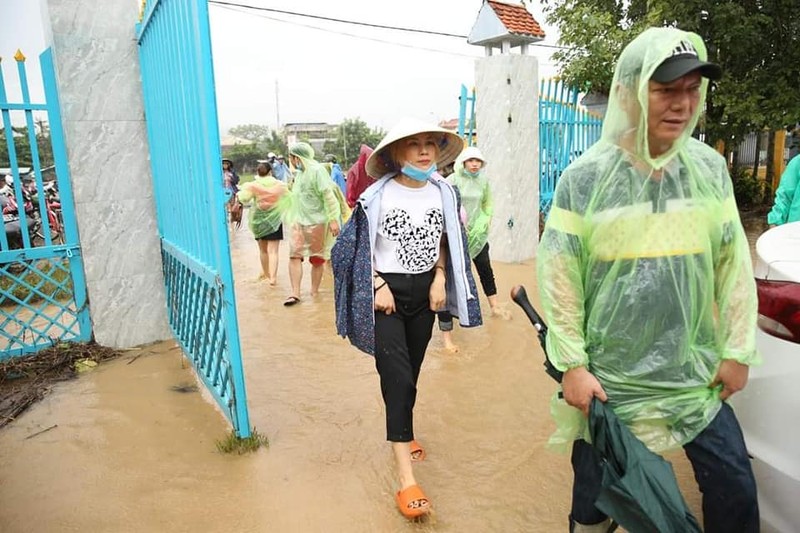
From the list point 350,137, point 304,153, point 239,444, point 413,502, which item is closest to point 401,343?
point 413,502

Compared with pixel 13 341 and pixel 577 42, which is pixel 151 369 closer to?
pixel 13 341

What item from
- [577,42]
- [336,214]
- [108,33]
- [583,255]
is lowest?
[336,214]

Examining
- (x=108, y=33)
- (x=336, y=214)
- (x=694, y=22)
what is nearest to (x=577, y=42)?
(x=694, y=22)

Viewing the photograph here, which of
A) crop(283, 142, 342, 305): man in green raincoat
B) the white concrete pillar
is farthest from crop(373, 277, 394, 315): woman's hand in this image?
the white concrete pillar

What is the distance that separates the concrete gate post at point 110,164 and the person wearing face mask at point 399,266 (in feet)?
8.17

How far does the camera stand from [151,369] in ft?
13.8

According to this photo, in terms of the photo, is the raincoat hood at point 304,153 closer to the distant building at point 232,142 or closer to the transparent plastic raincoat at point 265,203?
the transparent plastic raincoat at point 265,203

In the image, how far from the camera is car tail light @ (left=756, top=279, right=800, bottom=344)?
1752mm

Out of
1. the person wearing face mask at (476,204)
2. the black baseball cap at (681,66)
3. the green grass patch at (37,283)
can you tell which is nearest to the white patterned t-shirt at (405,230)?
the black baseball cap at (681,66)

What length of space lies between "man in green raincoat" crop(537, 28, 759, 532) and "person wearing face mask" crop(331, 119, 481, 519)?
0.95m

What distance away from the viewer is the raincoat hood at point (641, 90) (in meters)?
1.53

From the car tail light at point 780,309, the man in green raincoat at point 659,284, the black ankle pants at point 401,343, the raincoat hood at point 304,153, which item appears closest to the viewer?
the man in green raincoat at point 659,284

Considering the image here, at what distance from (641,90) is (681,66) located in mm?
108

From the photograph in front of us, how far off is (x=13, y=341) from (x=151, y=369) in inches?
39.9
